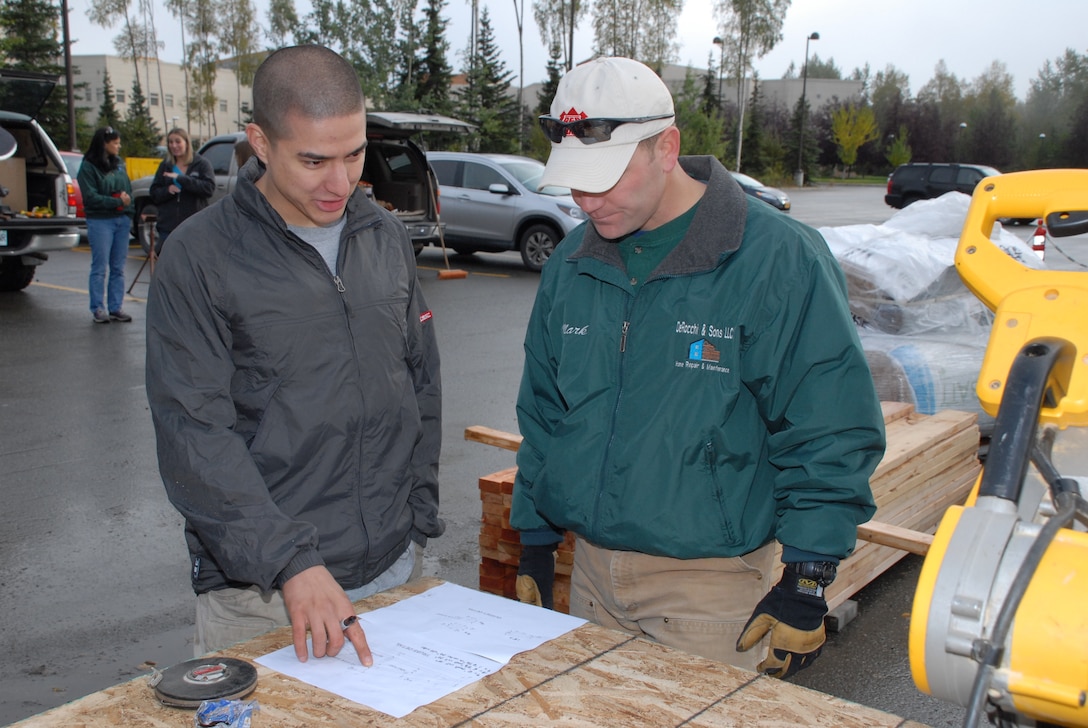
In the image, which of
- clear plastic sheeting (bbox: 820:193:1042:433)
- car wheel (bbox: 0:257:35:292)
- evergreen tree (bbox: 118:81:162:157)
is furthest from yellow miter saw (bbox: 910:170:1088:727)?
evergreen tree (bbox: 118:81:162:157)

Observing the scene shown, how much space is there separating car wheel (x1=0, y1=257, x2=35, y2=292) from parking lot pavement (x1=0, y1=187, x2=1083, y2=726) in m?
2.19

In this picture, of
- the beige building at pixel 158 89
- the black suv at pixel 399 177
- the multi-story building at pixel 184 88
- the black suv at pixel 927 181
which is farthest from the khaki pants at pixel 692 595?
the beige building at pixel 158 89

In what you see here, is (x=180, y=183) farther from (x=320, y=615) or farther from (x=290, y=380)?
(x=320, y=615)

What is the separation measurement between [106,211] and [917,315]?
8264mm

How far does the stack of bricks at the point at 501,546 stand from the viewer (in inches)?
163

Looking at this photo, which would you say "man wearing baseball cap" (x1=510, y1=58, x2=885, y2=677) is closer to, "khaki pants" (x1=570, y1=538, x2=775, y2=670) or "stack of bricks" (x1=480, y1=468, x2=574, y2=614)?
"khaki pants" (x1=570, y1=538, x2=775, y2=670)

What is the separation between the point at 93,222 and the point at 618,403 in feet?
32.2

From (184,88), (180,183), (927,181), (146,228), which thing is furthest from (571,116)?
(184,88)

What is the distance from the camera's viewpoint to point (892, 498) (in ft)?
16.0

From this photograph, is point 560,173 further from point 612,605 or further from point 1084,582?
point 1084,582

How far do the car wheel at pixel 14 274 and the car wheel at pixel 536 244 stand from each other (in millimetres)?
7063

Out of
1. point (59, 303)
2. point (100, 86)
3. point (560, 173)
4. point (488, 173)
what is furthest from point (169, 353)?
point (100, 86)

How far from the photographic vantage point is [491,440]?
191 inches

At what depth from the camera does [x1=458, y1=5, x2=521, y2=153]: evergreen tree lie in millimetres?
43406
